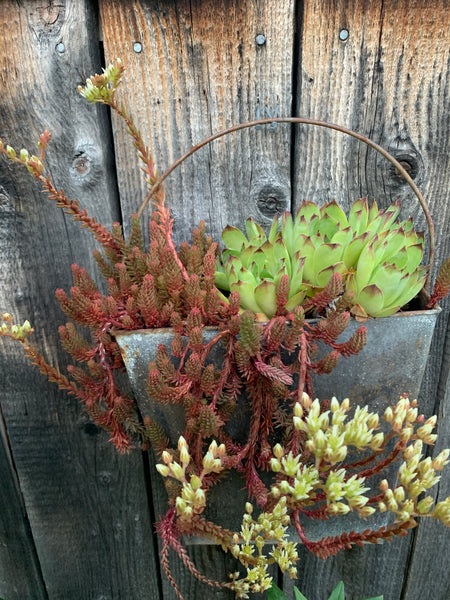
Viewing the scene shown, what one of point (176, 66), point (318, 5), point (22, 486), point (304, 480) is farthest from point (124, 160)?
point (22, 486)

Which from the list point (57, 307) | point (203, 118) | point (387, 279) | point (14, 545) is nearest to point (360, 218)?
point (387, 279)

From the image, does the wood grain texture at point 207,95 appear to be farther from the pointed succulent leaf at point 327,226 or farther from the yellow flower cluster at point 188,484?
the yellow flower cluster at point 188,484

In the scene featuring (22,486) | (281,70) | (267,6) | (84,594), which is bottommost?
(84,594)

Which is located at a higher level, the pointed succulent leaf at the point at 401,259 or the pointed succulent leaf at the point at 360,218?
the pointed succulent leaf at the point at 360,218

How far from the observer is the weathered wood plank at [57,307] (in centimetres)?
89

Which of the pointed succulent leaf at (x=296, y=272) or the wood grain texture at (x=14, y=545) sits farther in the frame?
the wood grain texture at (x=14, y=545)

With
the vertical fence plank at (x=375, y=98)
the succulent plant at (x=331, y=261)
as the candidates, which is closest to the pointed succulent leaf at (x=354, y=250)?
the succulent plant at (x=331, y=261)

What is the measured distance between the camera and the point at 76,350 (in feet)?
2.52

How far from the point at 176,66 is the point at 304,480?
0.73m

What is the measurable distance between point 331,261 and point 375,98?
371 millimetres

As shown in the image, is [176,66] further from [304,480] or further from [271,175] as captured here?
[304,480]

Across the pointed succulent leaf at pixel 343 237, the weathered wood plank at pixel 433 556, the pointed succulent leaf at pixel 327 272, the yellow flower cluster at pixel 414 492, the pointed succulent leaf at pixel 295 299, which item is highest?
the pointed succulent leaf at pixel 343 237

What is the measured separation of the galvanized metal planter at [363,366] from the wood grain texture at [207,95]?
12.7 inches

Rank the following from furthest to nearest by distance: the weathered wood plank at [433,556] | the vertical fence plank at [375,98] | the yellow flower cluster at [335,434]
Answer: the weathered wood plank at [433,556]
the vertical fence plank at [375,98]
the yellow flower cluster at [335,434]
